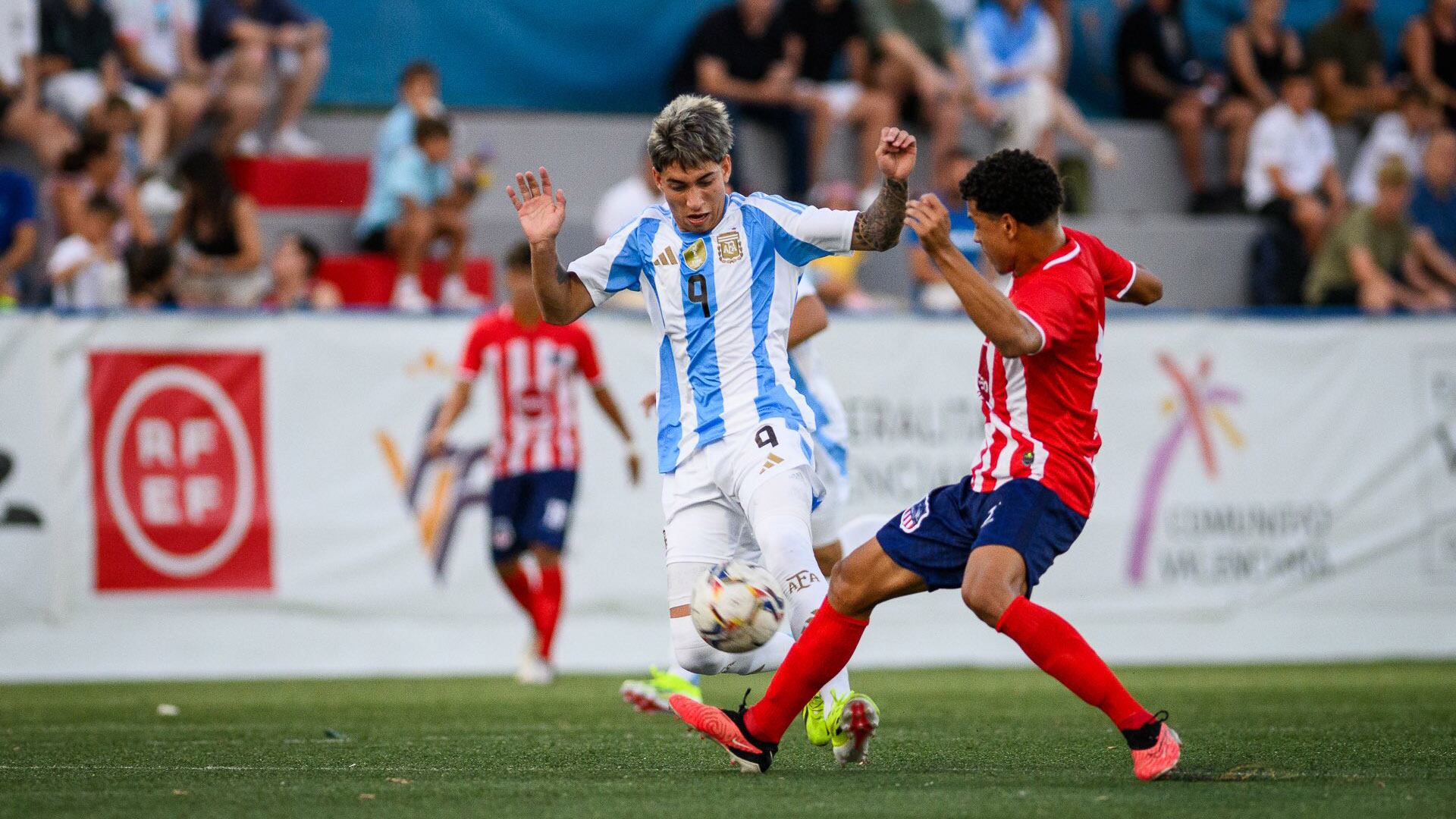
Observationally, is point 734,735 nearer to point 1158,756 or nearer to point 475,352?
point 1158,756

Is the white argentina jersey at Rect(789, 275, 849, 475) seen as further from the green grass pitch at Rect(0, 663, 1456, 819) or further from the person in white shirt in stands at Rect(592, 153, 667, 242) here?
the person in white shirt in stands at Rect(592, 153, 667, 242)

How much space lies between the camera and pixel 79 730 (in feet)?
24.6

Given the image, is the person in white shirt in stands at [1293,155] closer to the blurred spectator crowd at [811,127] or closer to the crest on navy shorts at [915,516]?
the blurred spectator crowd at [811,127]

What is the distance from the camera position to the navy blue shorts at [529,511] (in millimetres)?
10305

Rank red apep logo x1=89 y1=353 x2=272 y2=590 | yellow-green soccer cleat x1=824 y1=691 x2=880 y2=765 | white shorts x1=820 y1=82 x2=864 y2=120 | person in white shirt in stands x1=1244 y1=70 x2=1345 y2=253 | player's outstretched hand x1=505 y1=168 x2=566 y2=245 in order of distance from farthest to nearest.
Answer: person in white shirt in stands x1=1244 y1=70 x2=1345 y2=253 → white shorts x1=820 y1=82 x2=864 y2=120 → red apep logo x1=89 y1=353 x2=272 y2=590 → player's outstretched hand x1=505 y1=168 x2=566 y2=245 → yellow-green soccer cleat x1=824 y1=691 x2=880 y2=765

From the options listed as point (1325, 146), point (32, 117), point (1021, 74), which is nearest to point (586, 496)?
point (32, 117)

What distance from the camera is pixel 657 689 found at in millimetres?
7895

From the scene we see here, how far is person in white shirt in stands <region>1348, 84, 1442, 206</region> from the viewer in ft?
53.7

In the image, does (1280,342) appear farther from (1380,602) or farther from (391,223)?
(391,223)

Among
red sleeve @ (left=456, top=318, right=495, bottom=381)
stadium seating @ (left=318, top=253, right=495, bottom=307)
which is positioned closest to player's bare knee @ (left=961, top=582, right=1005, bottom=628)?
red sleeve @ (left=456, top=318, right=495, bottom=381)

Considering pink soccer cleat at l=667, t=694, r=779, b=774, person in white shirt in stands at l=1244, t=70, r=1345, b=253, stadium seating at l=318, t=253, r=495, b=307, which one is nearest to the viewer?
pink soccer cleat at l=667, t=694, r=779, b=774

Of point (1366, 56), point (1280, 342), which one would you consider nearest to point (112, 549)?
point (1280, 342)

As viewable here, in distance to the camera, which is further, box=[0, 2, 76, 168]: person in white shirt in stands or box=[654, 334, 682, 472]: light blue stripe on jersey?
box=[0, 2, 76, 168]: person in white shirt in stands

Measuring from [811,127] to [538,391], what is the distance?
621cm
